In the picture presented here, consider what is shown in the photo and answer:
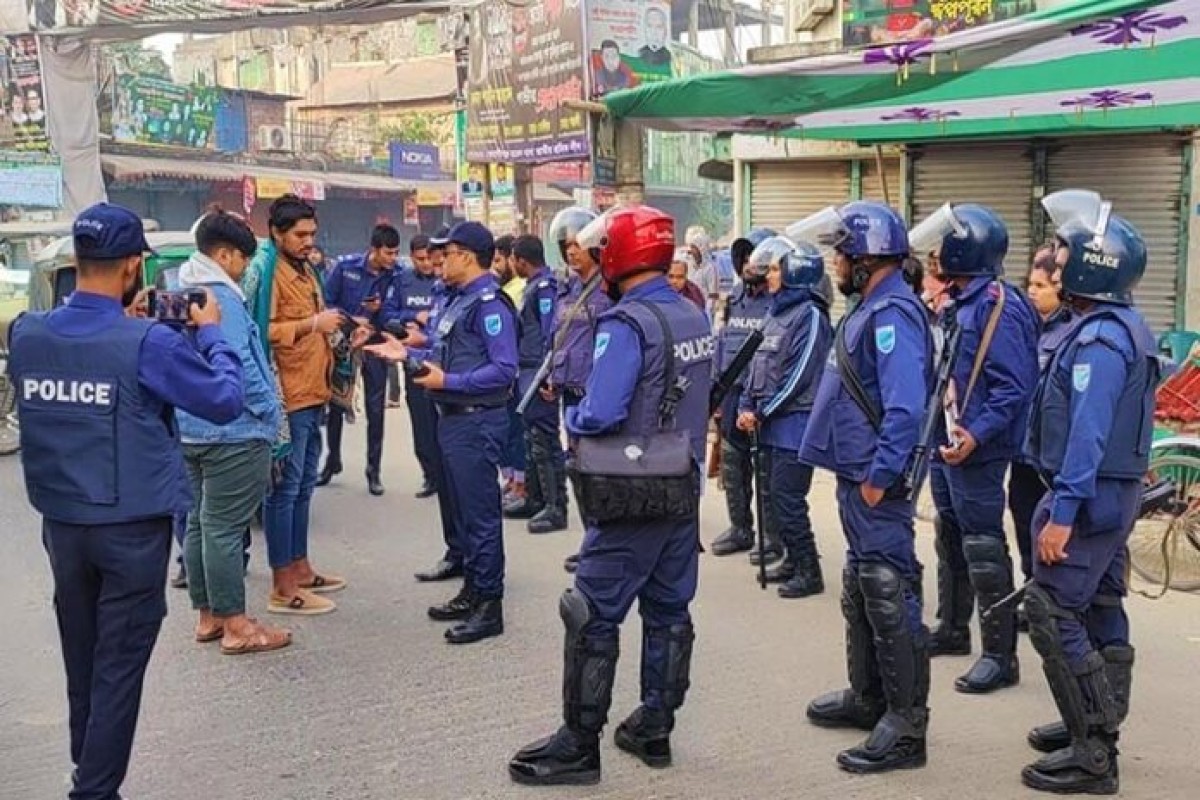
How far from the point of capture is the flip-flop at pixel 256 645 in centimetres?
535

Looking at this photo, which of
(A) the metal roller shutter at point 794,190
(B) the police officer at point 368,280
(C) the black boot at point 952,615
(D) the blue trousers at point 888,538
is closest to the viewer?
(D) the blue trousers at point 888,538

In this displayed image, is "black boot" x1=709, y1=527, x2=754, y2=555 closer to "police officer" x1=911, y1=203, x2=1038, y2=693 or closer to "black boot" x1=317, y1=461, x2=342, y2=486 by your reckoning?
"police officer" x1=911, y1=203, x2=1038, y2=693

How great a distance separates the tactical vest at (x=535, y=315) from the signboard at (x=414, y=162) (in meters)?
24.5

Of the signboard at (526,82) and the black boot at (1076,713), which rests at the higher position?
the signboard at (526,82)

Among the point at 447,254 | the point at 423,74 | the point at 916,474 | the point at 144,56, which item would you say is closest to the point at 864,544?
the point at 916,474

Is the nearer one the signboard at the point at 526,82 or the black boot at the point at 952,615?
the black boot at the point at 952,615

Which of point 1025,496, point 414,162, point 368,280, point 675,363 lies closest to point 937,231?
point 1025,496

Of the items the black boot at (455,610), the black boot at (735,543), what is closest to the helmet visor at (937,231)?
the black boot at (455,610)

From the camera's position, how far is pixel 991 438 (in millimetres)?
4715

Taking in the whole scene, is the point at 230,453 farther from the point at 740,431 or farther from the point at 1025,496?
the point at 1025,496

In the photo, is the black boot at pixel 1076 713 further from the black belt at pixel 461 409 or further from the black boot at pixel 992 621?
the black belt at pixel 461 409

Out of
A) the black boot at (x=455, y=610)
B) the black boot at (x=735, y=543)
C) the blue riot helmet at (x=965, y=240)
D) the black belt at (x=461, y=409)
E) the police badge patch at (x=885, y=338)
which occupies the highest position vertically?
the blue riot helmet at (x=965, y=240)

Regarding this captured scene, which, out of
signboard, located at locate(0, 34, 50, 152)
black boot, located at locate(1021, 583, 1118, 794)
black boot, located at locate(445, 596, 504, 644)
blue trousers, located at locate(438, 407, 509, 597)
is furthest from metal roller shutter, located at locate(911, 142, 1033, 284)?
signboard, located at locate(0, 34, 50, 152)

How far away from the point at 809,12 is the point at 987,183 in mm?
2376
